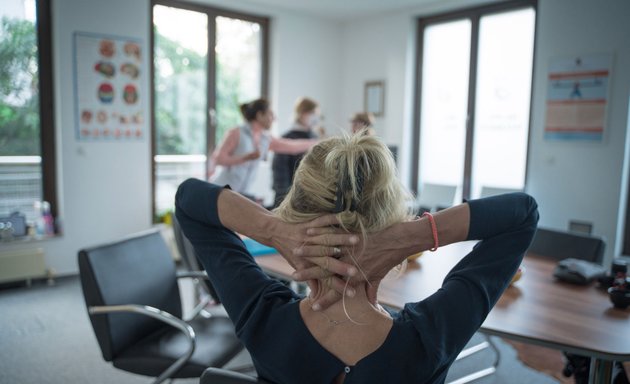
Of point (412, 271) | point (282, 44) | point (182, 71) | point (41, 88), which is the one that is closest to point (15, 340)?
point (41, 88)

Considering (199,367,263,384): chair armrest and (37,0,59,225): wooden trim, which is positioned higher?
(37,0,59,225): wooden trim

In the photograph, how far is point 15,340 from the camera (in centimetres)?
328

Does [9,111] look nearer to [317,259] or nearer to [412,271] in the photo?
[412,271]

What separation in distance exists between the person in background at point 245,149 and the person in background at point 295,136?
32 centimetres

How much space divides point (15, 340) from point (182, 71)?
3.06 meters

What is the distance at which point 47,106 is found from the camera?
457 centimetres

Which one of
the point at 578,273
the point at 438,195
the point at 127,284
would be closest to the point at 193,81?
the point at 438,195

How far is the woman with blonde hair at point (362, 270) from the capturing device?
102cm

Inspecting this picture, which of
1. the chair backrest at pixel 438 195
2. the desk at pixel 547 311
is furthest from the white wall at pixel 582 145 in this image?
the desk at pixel 547 311

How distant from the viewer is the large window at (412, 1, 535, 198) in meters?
4.91

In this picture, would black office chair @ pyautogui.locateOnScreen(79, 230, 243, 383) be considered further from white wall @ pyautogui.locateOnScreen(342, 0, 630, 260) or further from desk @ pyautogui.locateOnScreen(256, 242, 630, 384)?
white wall @ pyautogui.locateOnScreen(342, 0, 630, 260)

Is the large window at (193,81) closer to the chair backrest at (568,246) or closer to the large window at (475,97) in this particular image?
the large window at (475,97)

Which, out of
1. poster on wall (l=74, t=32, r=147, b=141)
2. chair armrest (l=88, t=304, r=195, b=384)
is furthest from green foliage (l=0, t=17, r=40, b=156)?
chair armrest (l=88, t=304, r=195, b=384)

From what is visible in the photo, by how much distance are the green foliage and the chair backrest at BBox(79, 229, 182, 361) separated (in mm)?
2818
